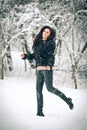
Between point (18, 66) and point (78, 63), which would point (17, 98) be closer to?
point (18, 66)

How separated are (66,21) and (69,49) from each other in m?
0.29

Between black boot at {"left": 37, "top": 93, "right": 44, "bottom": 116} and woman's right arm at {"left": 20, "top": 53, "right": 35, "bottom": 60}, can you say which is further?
black boot at {"left": 37, "top": 93, "right": 44, "bottom": 116}

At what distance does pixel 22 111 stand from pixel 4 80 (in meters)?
0.41

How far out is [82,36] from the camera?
4.62m

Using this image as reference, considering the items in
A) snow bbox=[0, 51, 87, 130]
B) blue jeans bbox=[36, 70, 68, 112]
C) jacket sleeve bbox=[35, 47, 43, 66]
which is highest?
jacket sleeve bbox=[35, 47, 43, 66]

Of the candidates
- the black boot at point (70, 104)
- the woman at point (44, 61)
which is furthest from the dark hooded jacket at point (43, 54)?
the black boot at point (70, 104)

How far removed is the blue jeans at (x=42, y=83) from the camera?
14.3 feet

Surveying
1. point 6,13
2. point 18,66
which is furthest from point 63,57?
point 6,13

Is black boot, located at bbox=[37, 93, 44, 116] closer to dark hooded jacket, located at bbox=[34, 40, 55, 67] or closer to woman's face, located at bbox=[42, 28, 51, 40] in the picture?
dark hooded jacket, located at bbox=[34, 40, 55, 67]

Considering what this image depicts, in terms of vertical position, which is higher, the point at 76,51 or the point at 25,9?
the point at 25,9

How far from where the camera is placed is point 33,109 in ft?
14.6

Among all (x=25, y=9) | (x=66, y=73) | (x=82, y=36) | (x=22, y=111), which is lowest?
(x=22, y=111)

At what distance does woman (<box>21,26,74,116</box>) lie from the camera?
434 centimetres

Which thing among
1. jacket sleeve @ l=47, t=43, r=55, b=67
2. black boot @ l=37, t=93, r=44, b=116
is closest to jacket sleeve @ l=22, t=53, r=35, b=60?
jacket sleeve @ l=47, t=43, r=55, b=67
